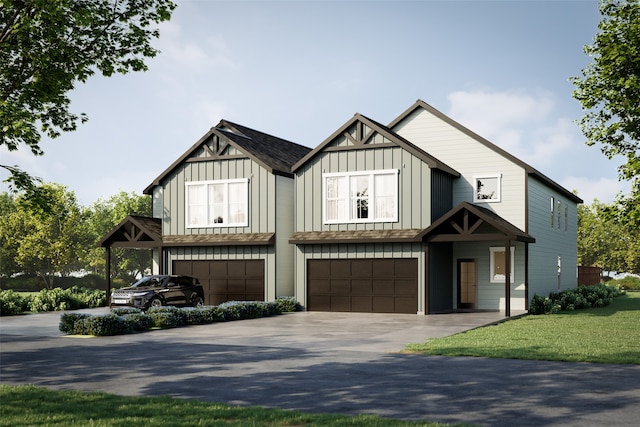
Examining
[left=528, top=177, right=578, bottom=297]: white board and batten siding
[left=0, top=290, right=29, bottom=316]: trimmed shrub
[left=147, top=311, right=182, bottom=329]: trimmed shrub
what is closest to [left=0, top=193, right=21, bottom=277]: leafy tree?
[left=0, top=290, right=29, bottom=316]: trimmed shrub

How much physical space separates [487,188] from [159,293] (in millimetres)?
15199

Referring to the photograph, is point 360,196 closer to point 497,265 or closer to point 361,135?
point 361,135

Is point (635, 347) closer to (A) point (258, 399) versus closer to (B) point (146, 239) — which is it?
(A) point (258, 399)

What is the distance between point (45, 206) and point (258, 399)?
36.1 ft

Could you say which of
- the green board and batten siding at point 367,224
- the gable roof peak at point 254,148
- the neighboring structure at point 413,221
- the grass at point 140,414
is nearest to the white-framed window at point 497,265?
the neighboring structure at point 413,221

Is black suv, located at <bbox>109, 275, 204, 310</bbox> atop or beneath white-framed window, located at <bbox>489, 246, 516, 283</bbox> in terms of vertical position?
beneath

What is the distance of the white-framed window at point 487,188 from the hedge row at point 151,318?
35.4 ft

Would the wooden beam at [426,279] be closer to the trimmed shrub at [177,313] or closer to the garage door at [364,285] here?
the garage door at [364,285]

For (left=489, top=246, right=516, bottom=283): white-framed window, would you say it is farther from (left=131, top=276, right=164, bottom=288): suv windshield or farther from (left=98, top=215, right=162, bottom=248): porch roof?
(left=98, top=215, right=162, bottom=248): porch roof

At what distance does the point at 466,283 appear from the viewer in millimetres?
31641

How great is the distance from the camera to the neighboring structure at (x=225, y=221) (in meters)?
31.4

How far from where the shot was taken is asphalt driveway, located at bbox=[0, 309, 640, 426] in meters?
9.59

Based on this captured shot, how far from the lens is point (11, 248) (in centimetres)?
6794

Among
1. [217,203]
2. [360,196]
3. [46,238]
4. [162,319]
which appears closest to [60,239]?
[46,238]
